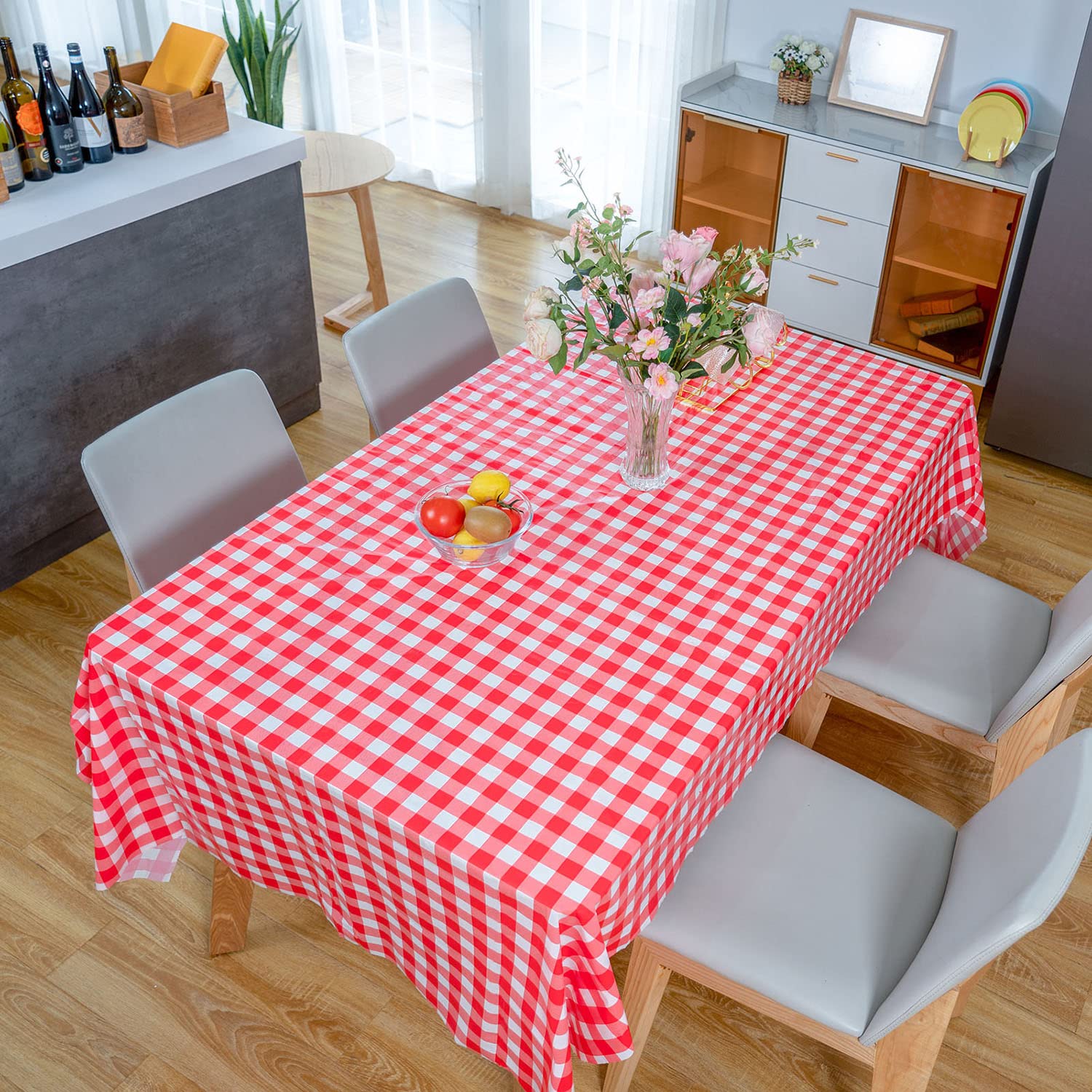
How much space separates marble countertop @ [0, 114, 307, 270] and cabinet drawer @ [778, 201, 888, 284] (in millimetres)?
1549

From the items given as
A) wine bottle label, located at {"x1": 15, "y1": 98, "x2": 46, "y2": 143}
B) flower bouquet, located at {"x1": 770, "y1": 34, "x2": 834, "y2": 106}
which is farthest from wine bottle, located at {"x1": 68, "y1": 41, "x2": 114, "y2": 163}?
flower bouquet, located at {"x1": 770, "y1": 34, "x2": 834, "y2": 106}

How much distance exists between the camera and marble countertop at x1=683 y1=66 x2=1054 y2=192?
3.27 m

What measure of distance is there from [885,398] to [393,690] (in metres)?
1.24

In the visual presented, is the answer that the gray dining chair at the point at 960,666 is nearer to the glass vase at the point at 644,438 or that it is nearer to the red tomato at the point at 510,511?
the glass vase at the point at 644,438

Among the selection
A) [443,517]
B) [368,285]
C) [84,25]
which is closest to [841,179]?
[368,285]

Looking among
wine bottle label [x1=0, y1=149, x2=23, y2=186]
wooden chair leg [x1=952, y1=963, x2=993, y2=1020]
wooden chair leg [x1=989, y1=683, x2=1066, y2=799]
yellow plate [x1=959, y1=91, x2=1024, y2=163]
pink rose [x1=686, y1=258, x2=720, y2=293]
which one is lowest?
wooden chair leg [x1=952, y1=963, x2=993, y2=1020]

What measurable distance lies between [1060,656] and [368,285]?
2.83m

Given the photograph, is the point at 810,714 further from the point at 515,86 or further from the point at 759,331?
the point at 515,86

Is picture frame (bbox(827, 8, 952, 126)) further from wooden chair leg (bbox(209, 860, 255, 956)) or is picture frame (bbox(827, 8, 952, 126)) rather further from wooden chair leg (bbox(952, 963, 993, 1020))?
wooden chair leg (bbox(209, 860, 255, 956))

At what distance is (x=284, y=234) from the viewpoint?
314cm

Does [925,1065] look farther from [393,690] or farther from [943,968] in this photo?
[393,690]

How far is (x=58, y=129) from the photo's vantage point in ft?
8.81

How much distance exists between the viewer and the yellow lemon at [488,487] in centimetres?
189

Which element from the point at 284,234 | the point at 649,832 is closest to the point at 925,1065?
the point at 649,832
